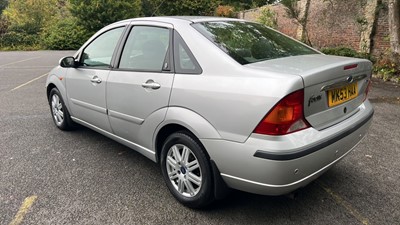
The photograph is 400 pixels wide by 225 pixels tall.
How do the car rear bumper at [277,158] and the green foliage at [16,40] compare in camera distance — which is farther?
the green foliage at [16,40]

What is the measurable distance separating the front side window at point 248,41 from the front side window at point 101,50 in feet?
3.65

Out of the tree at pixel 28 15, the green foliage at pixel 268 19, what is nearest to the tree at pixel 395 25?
the green foliage at pixel 268 19

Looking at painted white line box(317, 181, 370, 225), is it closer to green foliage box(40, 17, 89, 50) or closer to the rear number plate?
the rear number plate

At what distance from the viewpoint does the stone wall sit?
9.48 meters

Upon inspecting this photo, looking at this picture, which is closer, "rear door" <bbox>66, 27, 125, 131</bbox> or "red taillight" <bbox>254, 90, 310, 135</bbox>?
"red taillight" <bbox>254, 90, 310, 135</bbox>

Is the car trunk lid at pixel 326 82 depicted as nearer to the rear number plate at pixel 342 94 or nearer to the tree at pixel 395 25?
the rear number plate at pixel 342 94

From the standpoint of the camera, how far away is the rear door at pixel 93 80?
11.4 feet

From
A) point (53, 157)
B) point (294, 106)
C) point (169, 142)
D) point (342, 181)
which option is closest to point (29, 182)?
point (53, 157)

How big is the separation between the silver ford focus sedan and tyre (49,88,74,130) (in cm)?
115

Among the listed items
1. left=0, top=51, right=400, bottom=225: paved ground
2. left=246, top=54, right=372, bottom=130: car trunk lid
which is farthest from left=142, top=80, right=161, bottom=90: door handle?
left=0, top=51, right=400, bottom=225: paved ground

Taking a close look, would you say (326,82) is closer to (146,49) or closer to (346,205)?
(346,205)

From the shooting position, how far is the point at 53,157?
378 cm

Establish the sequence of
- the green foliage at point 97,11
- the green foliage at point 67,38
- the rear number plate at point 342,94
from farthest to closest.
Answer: the green foliage at point 67,38 → the green foliage at point 97,11 → the rear number plate at point 342,94

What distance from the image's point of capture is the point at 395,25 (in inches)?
321
